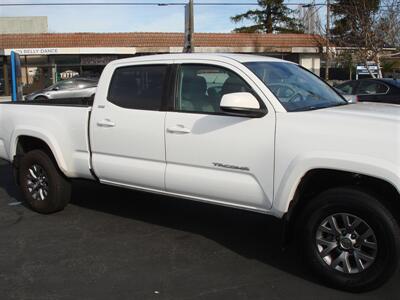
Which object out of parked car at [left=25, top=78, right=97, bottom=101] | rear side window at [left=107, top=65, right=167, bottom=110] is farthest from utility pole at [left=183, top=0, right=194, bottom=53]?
rear side window at [left=107, top=65, right=167, bottom=110]

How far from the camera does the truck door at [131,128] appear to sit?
4.99 meters

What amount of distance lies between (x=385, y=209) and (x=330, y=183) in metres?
0.58

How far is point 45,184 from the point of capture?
618cm

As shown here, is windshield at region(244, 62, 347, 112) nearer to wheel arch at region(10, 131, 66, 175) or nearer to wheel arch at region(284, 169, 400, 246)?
wheel arch at region(284, 169, 400, 246)

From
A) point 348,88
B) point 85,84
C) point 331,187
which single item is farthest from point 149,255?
point 85,84

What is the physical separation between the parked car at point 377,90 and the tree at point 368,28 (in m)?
14.0

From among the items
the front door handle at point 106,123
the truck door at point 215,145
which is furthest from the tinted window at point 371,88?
the front door handle at point 106,123

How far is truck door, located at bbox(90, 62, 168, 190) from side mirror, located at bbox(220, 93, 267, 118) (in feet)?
2.80

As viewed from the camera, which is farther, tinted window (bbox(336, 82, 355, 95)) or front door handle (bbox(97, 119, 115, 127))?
tinted window (bbox(336, 82, 355, 95))

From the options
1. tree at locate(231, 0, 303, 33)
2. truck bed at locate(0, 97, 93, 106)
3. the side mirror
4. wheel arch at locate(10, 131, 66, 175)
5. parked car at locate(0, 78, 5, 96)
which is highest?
tree at locate(231, 0, 303, 33)

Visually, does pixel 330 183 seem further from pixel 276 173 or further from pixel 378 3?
pixel 378 3

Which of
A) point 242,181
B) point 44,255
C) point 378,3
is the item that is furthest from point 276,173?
point 378,3

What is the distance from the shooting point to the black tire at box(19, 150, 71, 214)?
19.8 feet

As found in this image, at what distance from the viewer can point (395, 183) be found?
11.9 ft
